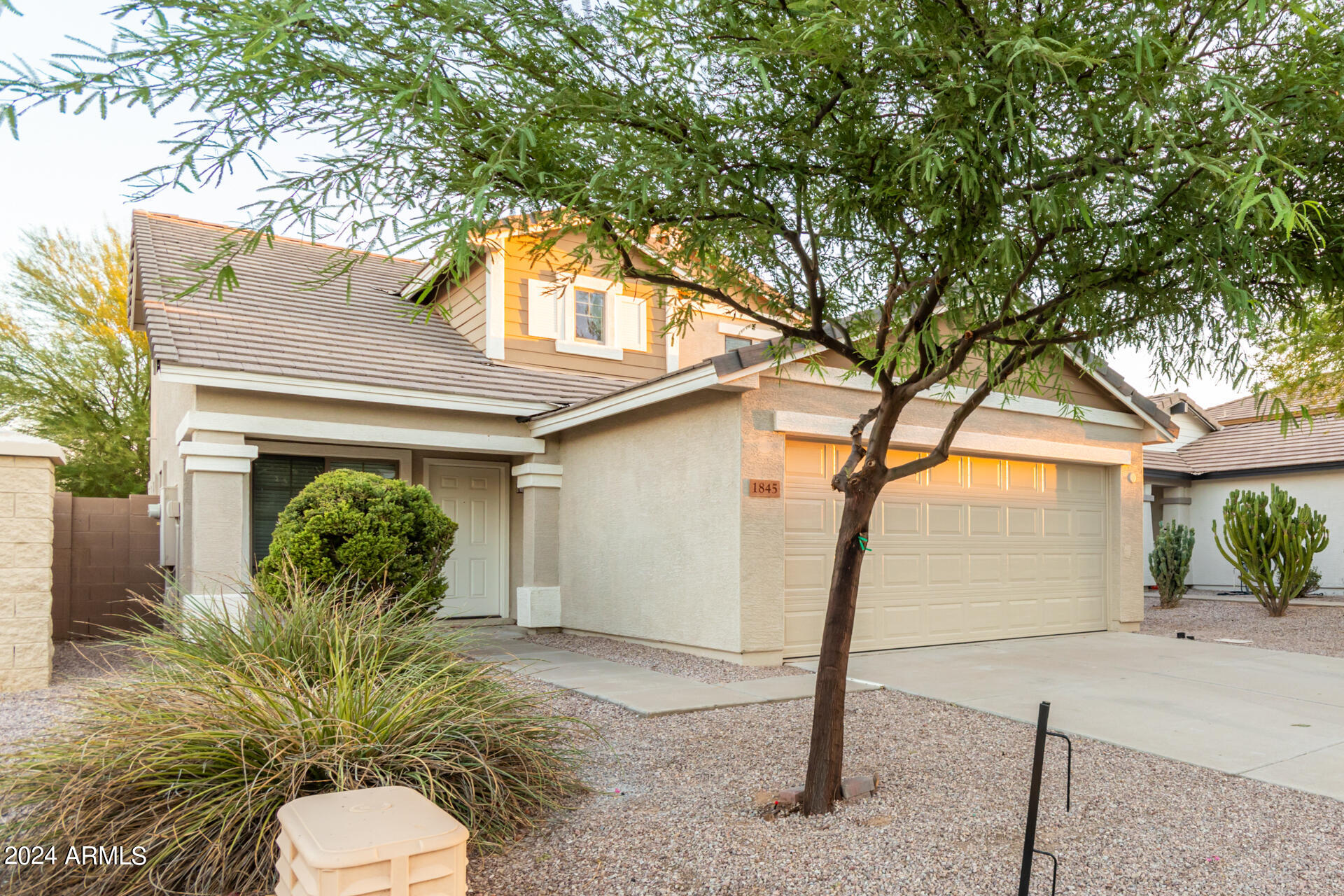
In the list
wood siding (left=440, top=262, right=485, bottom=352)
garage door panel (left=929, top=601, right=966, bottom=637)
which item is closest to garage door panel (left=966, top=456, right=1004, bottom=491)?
garage door panel (left=929, top=601, right=966, bottom=637)

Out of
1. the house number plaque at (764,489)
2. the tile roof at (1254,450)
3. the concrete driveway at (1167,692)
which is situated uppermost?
the tile roof at (1254,450)

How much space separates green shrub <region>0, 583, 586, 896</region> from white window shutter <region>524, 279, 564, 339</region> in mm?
8012

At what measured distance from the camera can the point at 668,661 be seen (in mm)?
8898

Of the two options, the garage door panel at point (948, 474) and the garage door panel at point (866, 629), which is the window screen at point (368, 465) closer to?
the garage door panel at point (866, 629)

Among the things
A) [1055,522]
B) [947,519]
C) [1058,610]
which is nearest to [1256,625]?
[1058,610]

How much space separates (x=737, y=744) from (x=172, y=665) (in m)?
3.38

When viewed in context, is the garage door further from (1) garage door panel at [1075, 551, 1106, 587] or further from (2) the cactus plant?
(2) the cactus plant

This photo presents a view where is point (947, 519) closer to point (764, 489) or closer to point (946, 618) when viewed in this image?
point (946, 618)

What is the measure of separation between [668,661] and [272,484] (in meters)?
5.48

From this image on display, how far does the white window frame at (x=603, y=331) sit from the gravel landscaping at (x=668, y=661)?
4.31m

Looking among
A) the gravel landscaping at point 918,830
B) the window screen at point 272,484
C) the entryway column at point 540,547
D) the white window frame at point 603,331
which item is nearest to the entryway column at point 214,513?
the window screen at point 272,484

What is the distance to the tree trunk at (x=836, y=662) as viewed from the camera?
446 centimetres

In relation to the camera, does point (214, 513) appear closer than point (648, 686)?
No

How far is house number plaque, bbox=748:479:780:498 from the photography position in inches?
336
